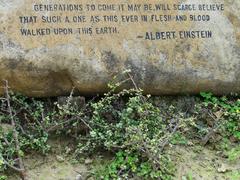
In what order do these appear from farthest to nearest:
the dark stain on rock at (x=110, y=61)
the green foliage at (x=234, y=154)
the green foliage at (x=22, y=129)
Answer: the dark stain on rock at (x=110, y=61), the green foliage at (x=234, y=154), the green foliage at (x=22, y=129)

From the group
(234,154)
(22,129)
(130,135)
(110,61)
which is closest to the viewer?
(130,135)

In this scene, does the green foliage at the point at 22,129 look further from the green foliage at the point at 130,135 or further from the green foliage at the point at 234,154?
the green foliage at the point at 234,154

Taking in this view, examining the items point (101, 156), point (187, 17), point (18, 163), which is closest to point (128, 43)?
point (187, 17)

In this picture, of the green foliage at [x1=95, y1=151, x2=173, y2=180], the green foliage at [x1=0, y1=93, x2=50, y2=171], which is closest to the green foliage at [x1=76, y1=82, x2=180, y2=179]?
the green foliage at [x1=95, y1=151, x2=173, y2=180]

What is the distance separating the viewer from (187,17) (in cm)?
471

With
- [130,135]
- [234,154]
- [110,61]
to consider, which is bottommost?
[234,154]

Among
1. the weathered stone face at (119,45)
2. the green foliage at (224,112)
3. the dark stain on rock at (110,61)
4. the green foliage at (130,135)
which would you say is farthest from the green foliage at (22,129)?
the green foliage at (224,112)

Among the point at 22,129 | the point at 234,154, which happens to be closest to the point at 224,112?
the point at 234,154

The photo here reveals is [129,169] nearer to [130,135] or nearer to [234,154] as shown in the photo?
[130,135]

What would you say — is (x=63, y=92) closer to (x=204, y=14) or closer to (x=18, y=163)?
(x=18, y=163)

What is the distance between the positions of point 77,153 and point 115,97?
59 cm

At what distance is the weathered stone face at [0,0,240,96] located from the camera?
14.2ft

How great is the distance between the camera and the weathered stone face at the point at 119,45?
4340mm

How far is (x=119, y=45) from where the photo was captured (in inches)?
177
